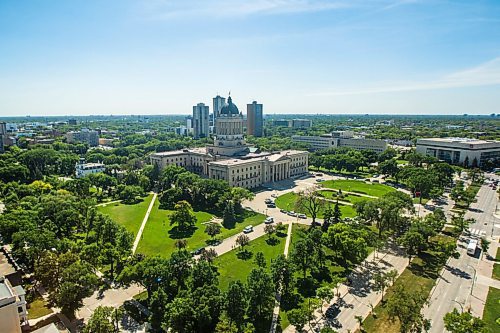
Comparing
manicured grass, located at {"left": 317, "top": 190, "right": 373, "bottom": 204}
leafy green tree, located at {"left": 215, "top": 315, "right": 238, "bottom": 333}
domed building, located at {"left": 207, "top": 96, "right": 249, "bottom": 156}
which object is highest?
domed building, located at {"left": 207, "top": 96, "right": 249, "bottom": 156}

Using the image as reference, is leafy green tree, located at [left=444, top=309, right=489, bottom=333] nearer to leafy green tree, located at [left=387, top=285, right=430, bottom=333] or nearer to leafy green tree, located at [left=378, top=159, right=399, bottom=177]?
leafy green tree, located at [left=387, top=285, right=430, bottom=333]

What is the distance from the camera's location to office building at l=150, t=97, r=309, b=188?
109 m

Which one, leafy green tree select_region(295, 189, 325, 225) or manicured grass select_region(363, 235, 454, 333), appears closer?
manicured grass select_region(363, 235, 454, 333)

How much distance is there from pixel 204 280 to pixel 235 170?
216 feet

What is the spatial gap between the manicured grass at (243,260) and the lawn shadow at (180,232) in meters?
12.8

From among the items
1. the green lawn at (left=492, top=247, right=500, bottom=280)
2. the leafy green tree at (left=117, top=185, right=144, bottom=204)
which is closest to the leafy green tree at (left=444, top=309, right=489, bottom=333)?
the green lawn at (left=492, top=247, right=500, bottom=280)

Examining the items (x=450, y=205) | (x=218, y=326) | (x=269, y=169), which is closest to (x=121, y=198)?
(x=269, y=169)

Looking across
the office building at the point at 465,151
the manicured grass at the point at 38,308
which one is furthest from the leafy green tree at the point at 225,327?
the office building at the point at 465,151

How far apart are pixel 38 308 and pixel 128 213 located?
40333mm

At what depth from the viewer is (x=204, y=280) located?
40844 millimetres

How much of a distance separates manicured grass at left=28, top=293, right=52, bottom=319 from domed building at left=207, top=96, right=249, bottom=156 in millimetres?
87266

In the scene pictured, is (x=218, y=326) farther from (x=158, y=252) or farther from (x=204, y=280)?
(x=158, y=252)

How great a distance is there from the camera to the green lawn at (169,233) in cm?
6142

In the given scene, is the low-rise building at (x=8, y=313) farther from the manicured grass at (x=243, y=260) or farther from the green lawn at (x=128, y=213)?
the green lawn at (x=128, y=213)
